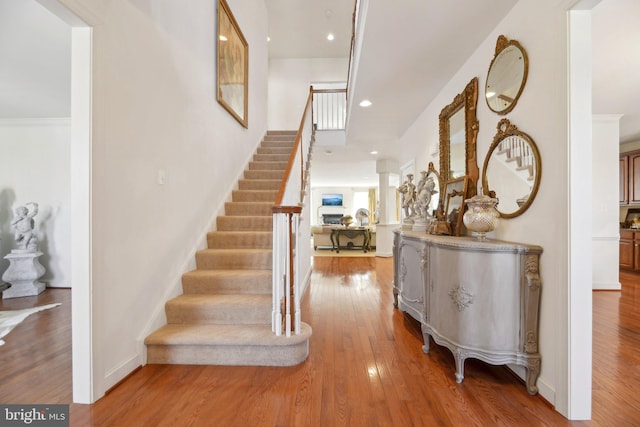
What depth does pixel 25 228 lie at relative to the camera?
152 inches

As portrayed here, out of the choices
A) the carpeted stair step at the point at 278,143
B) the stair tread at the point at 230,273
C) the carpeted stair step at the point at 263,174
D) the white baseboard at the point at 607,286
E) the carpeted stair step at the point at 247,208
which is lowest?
the white baseboard at the point at 607,286

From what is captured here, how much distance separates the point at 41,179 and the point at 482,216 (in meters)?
5.91

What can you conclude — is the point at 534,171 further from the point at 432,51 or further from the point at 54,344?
the point at 54,344

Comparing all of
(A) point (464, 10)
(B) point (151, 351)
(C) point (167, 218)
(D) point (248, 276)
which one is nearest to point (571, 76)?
(A) point (464, 10)

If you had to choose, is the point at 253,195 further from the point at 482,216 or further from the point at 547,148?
the point at 547,148

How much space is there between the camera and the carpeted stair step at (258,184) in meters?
4.10

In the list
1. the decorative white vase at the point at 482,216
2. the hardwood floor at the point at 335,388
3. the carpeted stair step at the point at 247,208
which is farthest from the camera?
the carpeted stair step at the point at 247,208

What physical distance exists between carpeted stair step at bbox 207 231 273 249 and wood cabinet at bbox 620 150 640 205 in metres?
7.36

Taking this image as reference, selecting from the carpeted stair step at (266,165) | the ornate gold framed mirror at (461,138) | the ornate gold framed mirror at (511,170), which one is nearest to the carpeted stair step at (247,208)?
the carpeted stair step at (266,165)

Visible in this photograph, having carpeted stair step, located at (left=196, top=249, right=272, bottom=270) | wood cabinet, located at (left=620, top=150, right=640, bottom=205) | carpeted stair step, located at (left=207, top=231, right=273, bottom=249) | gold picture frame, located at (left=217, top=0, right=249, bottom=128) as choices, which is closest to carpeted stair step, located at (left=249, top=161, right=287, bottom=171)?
gold picture frame, located at (left=217, top=0, right=249, bottom=128)

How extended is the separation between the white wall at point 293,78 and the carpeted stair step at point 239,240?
17.4 ft

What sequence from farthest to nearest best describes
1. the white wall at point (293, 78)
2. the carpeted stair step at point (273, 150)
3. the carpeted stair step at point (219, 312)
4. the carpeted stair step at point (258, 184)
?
the white wall at point (293, 78)
the carpeted stair step at point (273, 150)
the carpeted stair step at point (258, 184)
the carpeted stair step at point (219, 312)

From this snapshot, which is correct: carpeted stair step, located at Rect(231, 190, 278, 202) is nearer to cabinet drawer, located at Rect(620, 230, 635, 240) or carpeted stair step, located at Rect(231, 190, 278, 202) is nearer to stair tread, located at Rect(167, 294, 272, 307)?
stair tread, located at Rect(167, 294, 272, 307)

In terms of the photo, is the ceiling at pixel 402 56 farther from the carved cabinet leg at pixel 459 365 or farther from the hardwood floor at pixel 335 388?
the hardwood floor at pixel 335 388
